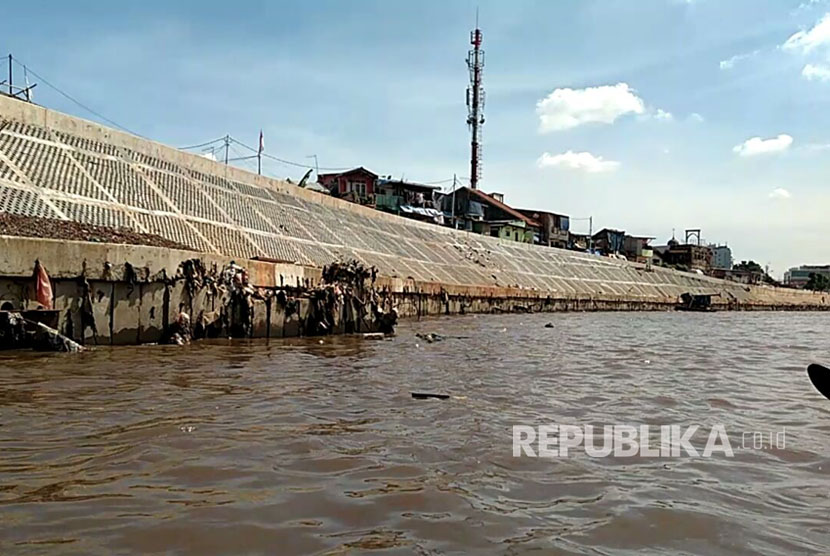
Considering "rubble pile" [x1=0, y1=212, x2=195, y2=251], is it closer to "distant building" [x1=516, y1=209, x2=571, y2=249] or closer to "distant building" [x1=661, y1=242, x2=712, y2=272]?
"distant building" [x1=516, y1=209, x2=571, y2=249]

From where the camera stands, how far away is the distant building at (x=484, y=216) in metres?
64.7

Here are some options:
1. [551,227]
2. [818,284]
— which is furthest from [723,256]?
[551,227]

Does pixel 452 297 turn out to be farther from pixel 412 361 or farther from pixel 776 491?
pixel 776 491

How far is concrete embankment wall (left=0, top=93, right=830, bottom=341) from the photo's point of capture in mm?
12336

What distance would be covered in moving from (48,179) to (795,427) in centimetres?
1790

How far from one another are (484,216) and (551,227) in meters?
11.0

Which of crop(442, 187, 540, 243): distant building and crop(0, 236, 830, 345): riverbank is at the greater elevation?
crop(442, 187, 540, 243): distant building

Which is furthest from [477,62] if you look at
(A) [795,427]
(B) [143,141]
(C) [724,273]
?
(A) [795,427]

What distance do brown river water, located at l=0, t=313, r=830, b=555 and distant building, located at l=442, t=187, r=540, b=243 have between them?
54.7 m

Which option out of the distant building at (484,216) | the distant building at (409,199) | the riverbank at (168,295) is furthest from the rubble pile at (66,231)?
the distant building at (484,216)

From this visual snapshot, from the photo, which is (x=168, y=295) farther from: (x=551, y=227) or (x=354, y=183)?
(x=551, y=227)

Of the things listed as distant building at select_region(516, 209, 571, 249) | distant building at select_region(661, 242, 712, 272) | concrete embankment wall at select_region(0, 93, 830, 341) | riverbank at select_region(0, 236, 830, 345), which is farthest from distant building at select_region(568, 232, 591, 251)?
riverbank at select_region(0, 236, 830, 345)

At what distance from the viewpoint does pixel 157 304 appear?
1277cm

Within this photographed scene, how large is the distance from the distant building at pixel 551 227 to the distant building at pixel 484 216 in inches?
146
